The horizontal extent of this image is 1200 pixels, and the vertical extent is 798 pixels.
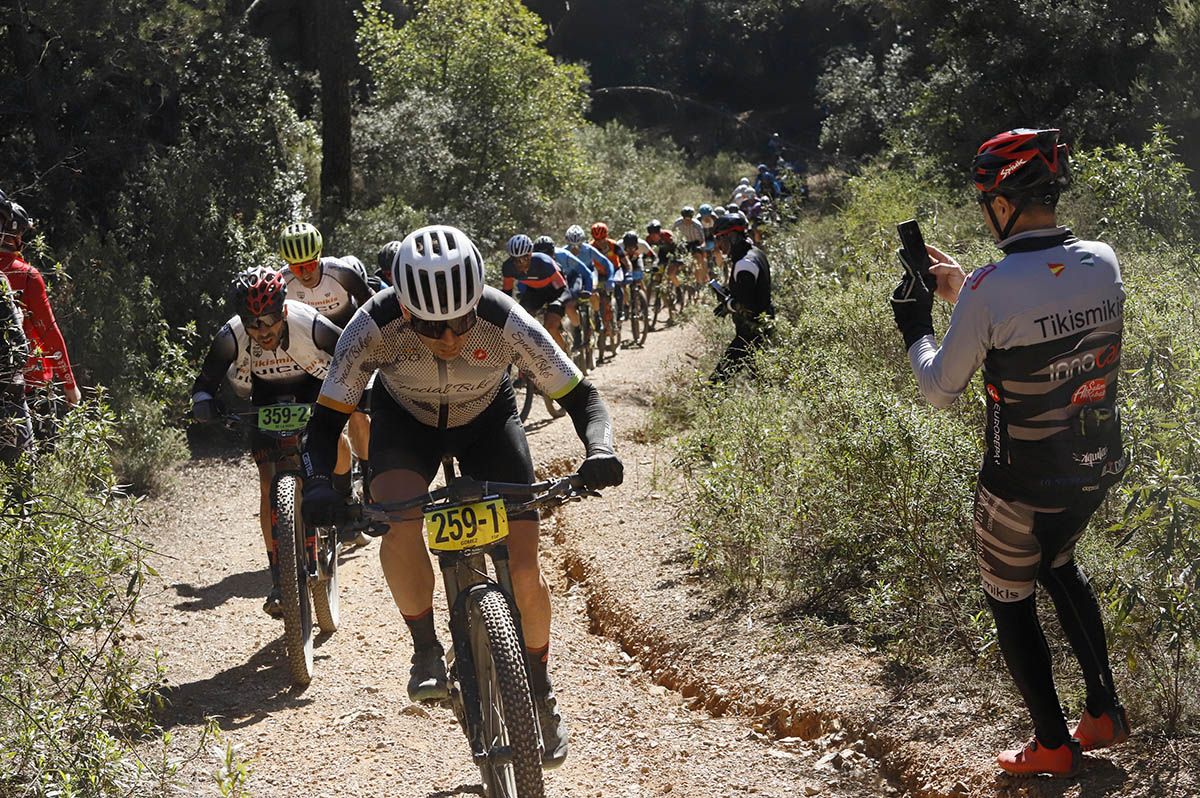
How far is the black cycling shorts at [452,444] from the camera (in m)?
5.09

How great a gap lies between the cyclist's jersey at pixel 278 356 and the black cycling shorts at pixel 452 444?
203 cm

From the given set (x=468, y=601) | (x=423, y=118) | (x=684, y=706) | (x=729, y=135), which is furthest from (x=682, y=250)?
(x=729, y=135)

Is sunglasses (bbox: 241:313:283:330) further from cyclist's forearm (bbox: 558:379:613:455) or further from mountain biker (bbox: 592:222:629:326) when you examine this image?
mountain biker (bbox: 592:222:629:326)

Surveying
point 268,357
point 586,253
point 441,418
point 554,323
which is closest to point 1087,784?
point 441,418

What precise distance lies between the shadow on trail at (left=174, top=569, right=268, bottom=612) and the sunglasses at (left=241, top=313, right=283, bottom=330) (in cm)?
232

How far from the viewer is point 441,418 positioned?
5176 millimetres

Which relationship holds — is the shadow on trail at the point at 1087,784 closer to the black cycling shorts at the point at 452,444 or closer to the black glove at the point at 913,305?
the black glove at the point at 913,305

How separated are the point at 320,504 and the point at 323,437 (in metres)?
0.56

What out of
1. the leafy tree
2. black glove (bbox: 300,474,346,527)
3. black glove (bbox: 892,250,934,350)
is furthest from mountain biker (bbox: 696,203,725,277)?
black glove (bbox: 300,474,346,527)

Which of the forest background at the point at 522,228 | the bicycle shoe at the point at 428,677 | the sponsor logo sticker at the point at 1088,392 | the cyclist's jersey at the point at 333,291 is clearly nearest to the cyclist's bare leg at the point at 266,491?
the forest background at the point at 522,228

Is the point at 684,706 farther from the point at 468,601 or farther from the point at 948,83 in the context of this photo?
the point at 948,83

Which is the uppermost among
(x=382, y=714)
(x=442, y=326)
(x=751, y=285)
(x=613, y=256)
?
(x=442, y=326)

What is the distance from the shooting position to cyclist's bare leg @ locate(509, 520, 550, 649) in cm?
493

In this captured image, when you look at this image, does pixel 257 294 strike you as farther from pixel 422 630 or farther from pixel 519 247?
pixel 519 247
